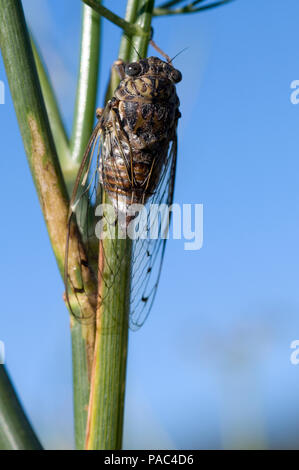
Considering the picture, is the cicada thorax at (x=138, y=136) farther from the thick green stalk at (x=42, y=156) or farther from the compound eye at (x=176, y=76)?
the thick green stalk at (x=42, y=156)

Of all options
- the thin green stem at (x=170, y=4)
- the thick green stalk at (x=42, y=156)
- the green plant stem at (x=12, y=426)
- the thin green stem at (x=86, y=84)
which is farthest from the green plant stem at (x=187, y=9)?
the green plant stem at (x=12, y=426)

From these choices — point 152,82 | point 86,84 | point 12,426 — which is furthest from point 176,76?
point 12,426

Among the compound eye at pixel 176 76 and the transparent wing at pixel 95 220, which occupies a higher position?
the compound eye at pixel 176 76

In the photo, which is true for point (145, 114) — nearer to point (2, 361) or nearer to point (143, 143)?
point (143, 143)

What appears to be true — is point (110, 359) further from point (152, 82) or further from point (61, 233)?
point (152, 82)

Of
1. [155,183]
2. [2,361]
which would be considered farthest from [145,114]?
[2,361]

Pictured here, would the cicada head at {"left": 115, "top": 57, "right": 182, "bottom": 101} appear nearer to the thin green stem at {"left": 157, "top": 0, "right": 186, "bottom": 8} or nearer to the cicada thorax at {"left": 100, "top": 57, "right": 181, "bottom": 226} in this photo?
the cicada thorax at {"left": 100, "top": 57, "right": 181, "bottom": 226}
